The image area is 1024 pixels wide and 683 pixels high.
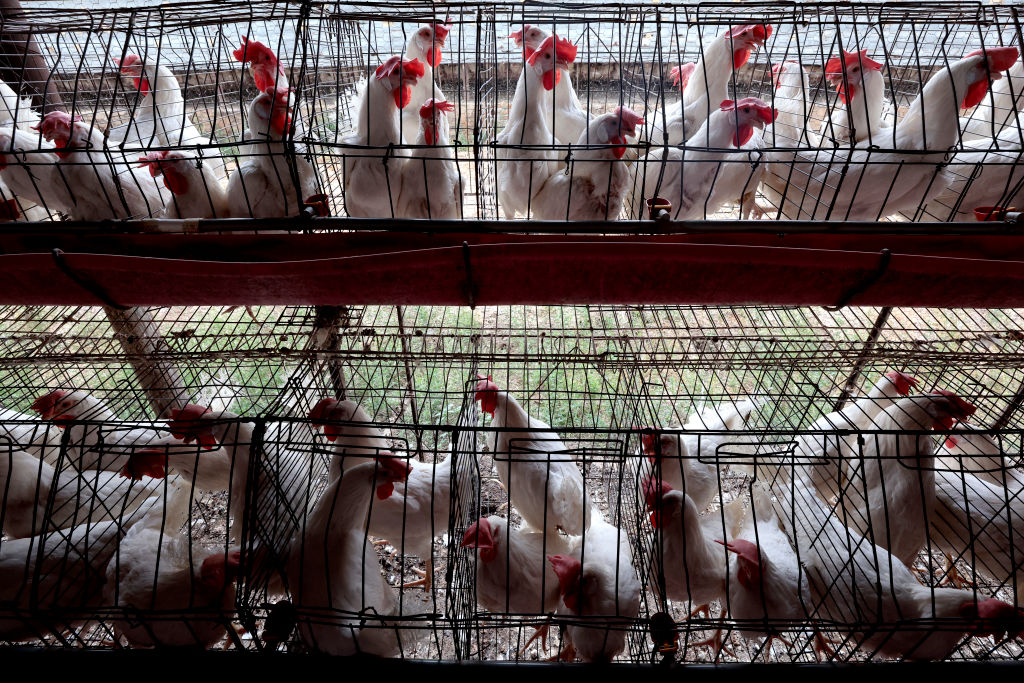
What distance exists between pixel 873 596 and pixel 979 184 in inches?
47.8

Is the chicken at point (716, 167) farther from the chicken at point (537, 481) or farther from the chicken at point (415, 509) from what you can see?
the chicken at point (415, 509)

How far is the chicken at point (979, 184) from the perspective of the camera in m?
1.46

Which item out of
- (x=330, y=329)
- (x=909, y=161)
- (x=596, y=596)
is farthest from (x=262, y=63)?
(x=909, y=161)

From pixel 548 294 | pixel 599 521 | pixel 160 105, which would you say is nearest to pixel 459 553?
pixel 599 521

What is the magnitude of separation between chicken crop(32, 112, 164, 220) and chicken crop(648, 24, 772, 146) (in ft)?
5.03

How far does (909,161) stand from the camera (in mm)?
1403

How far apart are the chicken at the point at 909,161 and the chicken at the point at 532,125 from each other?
0.68 m

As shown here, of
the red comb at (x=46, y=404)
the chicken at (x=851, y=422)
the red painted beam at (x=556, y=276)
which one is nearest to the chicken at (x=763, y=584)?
the chicken at (x=851, y=422)

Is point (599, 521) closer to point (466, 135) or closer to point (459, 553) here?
point (459, 553)

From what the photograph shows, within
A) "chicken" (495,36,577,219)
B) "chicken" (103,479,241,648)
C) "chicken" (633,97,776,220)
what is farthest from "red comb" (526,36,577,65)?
"chicken" (103,479,241,648)

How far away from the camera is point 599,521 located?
160 cm

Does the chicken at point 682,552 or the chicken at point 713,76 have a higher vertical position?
the chicken at point 713,76

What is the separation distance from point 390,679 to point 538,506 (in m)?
0.57

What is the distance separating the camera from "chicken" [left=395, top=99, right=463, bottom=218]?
1.47 meters
